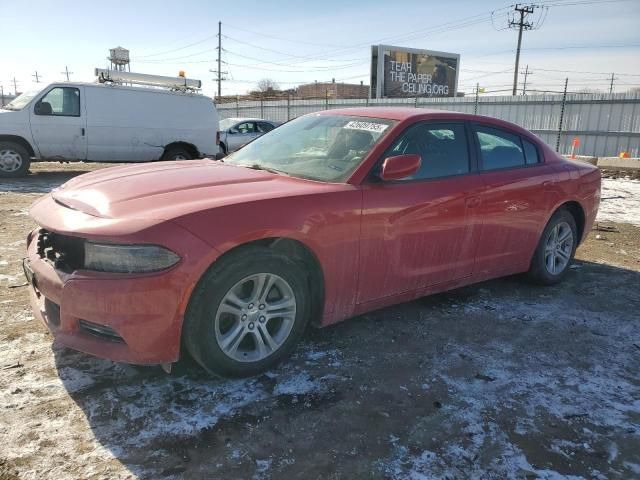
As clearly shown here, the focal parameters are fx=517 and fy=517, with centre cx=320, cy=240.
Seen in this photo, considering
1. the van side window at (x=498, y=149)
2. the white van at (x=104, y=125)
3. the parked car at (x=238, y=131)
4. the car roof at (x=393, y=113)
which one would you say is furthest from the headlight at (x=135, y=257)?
the parked car at (x=238, y=131)

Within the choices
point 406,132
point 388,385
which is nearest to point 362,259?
point 388,385

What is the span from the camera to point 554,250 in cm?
495

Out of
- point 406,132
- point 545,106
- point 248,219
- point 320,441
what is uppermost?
point 545,106

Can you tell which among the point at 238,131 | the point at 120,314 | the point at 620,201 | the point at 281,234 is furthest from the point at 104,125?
the point at 620,201

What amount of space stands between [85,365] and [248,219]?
4.44 ft

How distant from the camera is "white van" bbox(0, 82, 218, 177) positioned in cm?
1057

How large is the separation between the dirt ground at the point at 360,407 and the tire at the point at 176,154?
8354 mm

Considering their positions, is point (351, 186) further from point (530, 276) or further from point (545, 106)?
point (545, 106)

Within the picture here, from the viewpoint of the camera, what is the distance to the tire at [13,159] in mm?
10555

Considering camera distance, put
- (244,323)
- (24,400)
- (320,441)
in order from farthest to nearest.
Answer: (244,323) → (24,400) → (320,441)

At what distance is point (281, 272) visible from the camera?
2.98 metres

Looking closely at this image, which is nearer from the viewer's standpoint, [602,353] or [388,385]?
[388,385]

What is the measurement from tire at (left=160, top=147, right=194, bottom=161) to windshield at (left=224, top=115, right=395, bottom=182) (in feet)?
27.3

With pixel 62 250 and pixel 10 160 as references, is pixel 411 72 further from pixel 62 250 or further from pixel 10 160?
pixel 62 250
